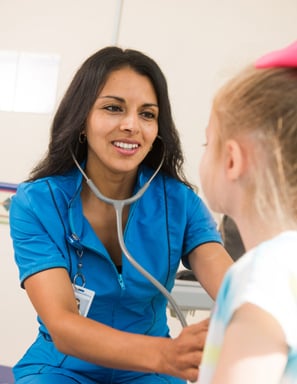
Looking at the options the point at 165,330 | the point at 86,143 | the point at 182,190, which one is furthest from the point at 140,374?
the point at 86,143

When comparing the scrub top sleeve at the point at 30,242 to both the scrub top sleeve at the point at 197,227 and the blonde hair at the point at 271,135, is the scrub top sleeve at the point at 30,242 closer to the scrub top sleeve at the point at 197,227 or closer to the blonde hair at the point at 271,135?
the scrub top sleeve at the point at 197,227

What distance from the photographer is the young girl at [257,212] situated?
50 centimetres

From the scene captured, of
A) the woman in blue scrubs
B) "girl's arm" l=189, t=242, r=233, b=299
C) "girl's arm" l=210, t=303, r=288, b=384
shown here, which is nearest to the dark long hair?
the woman in blue scrubs

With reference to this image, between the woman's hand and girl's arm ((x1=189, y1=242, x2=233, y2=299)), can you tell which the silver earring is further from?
the woman's hand

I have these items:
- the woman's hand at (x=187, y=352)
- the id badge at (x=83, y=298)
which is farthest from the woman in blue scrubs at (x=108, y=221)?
the woman's hand at (x=187, y=352)

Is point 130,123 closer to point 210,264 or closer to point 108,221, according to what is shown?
point 108,221

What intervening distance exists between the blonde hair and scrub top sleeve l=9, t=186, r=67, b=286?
58cm

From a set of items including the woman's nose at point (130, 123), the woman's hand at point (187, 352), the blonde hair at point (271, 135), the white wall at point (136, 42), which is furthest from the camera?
the white wall at point (136, 42)

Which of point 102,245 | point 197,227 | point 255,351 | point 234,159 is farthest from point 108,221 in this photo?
point 255,351

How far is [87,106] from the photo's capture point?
1226 millimetres

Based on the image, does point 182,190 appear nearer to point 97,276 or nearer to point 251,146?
point 97,276

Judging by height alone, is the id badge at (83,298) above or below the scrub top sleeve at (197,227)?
below

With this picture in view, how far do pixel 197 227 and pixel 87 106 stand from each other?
1.29 ft

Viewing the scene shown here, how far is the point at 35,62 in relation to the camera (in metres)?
2.54
